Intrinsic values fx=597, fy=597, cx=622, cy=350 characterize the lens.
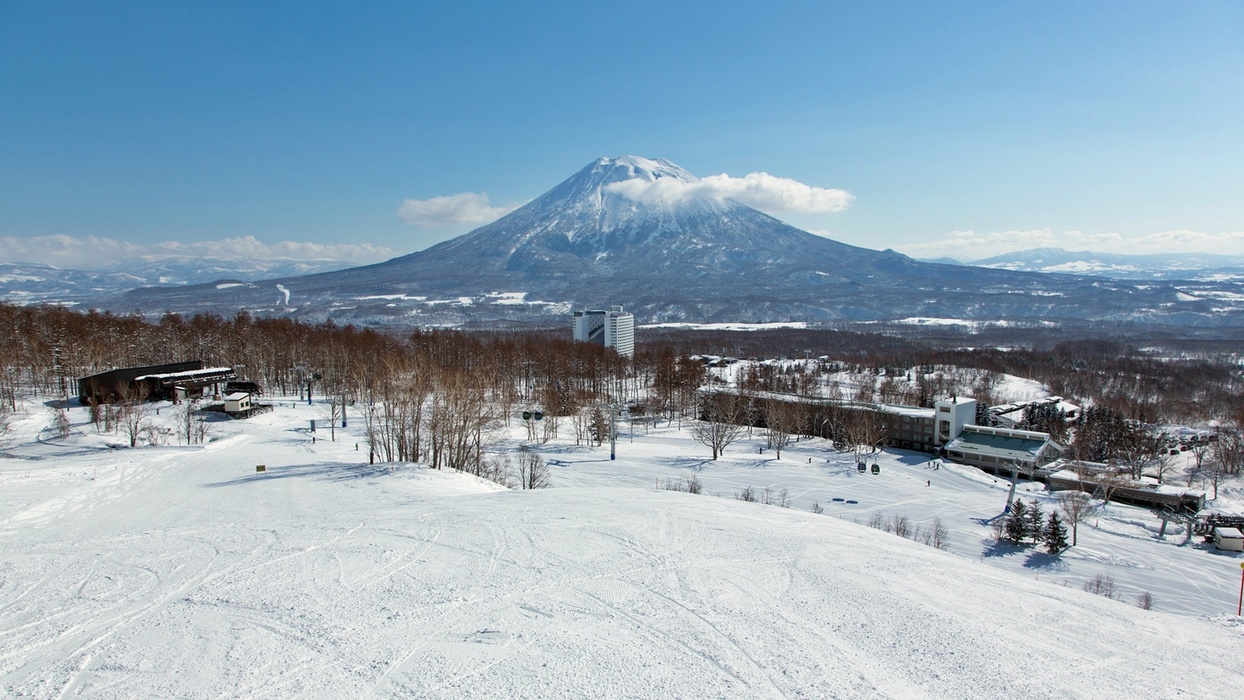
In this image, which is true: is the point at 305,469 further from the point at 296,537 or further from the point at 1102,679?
the point at 1102,679

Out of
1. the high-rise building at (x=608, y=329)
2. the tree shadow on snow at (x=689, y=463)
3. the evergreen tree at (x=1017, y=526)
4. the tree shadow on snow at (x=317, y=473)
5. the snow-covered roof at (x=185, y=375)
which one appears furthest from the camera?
the high-rise building at (x=608, y=329)

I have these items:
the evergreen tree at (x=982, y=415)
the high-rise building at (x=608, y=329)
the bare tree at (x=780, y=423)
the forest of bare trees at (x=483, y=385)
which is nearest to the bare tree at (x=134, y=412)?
the forest of bare trees at (x=483, y=385)

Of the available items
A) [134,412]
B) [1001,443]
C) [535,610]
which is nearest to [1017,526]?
[535,610]

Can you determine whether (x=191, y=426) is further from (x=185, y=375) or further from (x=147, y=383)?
(x=185, y=375)

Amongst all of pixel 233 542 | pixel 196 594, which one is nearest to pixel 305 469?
pixel 233 542

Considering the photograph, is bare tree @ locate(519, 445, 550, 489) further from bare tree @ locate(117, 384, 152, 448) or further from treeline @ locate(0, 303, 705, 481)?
bare tree @ locate(117, 384, 152, 448)

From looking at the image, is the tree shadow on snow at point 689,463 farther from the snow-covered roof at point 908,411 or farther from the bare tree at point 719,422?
the snow-covered roof at point 908,411
